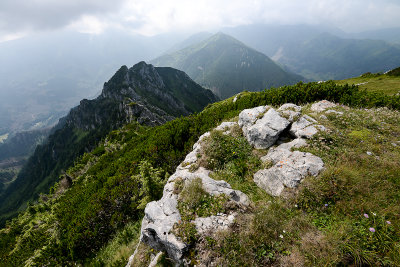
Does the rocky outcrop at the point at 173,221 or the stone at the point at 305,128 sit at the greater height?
the stone at the point at 305,128

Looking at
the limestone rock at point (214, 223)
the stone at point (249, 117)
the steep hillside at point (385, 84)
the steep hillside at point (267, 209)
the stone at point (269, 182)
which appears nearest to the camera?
the steep hillside at point (267, 209)

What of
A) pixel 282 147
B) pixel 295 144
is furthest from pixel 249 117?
pixel 295 144

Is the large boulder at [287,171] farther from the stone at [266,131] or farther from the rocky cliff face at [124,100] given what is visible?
the rocky cliff face at [124,100]

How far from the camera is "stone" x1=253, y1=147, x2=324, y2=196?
6.75 metres

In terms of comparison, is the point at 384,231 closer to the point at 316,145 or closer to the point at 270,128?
the point at 316,145

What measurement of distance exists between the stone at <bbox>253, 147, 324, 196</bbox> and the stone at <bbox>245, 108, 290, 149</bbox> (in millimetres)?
1597

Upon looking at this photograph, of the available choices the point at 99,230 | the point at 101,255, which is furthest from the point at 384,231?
the point at 99,230

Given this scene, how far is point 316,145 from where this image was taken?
823cm

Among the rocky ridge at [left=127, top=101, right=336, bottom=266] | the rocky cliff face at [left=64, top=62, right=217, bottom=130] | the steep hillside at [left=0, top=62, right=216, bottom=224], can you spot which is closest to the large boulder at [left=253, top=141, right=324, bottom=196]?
the rocky ridge at [left=127, top=101, right=336, bottom=266]

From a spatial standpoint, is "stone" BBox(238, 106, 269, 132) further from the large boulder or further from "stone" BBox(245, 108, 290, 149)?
the large boulder

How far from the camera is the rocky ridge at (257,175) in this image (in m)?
5.73

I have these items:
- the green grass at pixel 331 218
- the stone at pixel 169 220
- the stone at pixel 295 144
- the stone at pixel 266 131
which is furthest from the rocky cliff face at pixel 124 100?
the green grass at pixel 331 218

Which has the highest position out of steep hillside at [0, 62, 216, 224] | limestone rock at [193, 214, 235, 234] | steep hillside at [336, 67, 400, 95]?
limestone rock at [193, 214, 235, 234]

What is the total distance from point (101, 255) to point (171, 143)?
9.54 m
